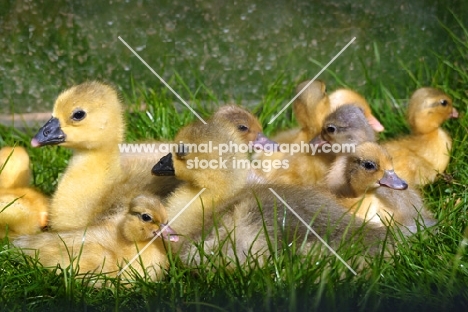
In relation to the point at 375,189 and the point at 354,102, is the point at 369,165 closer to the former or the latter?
the point at 375,189

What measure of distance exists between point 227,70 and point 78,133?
138cm

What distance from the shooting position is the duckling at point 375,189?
9.84ft

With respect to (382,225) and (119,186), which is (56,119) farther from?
(382,225)

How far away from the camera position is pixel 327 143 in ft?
11.1

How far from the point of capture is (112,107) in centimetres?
316

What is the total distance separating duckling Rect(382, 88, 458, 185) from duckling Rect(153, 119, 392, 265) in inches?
30.8

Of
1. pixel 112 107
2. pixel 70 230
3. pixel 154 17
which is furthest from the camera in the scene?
pixel 154 17

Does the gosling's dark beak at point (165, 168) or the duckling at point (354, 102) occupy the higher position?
the duckling at point (354, 102)

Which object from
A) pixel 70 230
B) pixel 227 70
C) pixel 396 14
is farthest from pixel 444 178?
pixel 70 230

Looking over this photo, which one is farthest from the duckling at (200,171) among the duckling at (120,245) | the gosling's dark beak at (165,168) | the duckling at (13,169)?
the duckling at (13,169)

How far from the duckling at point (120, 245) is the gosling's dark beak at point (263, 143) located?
69 centimetres

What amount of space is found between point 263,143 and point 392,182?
613 millimetres

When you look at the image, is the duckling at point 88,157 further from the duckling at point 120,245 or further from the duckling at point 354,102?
the duckling at point 354,102

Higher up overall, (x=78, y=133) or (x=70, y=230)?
(x=78, y=133)
